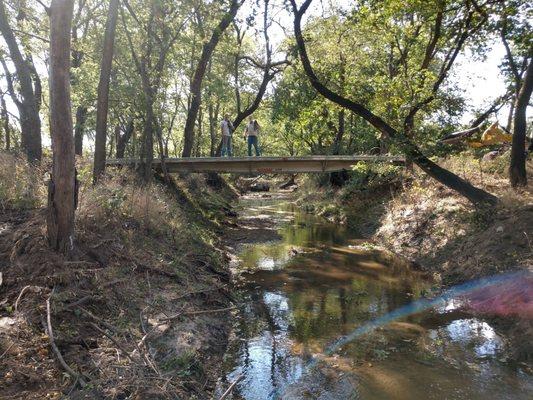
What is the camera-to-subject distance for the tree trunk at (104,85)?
A: 11797 mm

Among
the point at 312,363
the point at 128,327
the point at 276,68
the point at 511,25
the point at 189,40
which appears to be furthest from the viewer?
the point at 276,68

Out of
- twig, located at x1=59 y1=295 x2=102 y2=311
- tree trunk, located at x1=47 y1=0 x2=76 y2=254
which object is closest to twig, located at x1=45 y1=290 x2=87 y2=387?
twig, located at x1=59 y1=295 x2=102 y2=311

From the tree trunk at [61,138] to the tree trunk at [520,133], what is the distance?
437 inches

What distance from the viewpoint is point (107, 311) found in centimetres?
652

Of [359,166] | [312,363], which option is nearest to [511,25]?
[359,166]

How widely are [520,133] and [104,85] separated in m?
11.3

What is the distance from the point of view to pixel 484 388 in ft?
19.3

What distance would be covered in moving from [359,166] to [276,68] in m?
12.4

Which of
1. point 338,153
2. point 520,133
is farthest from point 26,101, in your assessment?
point 338,153

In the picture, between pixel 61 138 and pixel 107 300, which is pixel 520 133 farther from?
pixel 61 138

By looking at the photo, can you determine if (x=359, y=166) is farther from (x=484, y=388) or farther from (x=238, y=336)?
(x=484, y=388)

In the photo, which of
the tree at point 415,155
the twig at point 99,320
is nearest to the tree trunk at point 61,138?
the twig at point 99,320

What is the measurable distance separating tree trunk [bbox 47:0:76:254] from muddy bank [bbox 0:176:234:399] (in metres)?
0.34

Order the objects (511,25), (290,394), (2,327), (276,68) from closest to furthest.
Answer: (2,327), (290,394), (511,25), (276,68)
